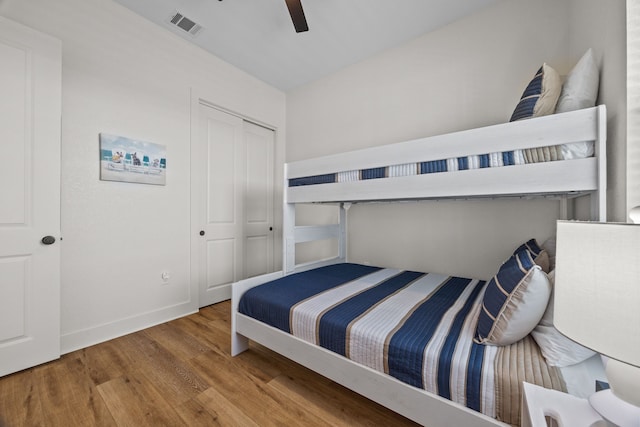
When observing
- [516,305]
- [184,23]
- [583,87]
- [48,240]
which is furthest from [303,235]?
[184,23]

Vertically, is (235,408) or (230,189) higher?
(230,189)

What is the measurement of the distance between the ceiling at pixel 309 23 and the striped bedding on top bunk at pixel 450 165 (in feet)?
4.59

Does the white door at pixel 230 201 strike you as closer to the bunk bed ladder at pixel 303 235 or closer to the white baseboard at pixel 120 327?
the white baseboard at pixel 120 327

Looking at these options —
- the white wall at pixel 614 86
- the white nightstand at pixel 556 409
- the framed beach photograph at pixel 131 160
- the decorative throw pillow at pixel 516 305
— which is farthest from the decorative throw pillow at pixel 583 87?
the framed beach photograph at pixel 131 160

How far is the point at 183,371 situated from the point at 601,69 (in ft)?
8.97

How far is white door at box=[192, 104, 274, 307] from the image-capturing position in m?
2.66

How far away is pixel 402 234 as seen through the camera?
8.32 ft

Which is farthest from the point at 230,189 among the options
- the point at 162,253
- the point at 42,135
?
the point at 42,135

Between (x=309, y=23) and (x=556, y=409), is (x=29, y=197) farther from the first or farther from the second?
(x=556, y=409)

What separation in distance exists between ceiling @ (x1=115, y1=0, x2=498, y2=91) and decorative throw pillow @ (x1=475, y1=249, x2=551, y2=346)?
217cm

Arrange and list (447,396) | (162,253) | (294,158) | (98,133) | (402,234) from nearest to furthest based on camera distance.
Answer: (447,396)
(98,133)
(162,253)
(402,234)
(294,158)

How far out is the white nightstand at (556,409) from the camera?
638 mm

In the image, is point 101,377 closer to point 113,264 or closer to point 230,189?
point 113,264

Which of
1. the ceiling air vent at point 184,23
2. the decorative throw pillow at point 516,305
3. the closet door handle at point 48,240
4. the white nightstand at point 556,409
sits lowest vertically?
the white nightstand at point 556,409
